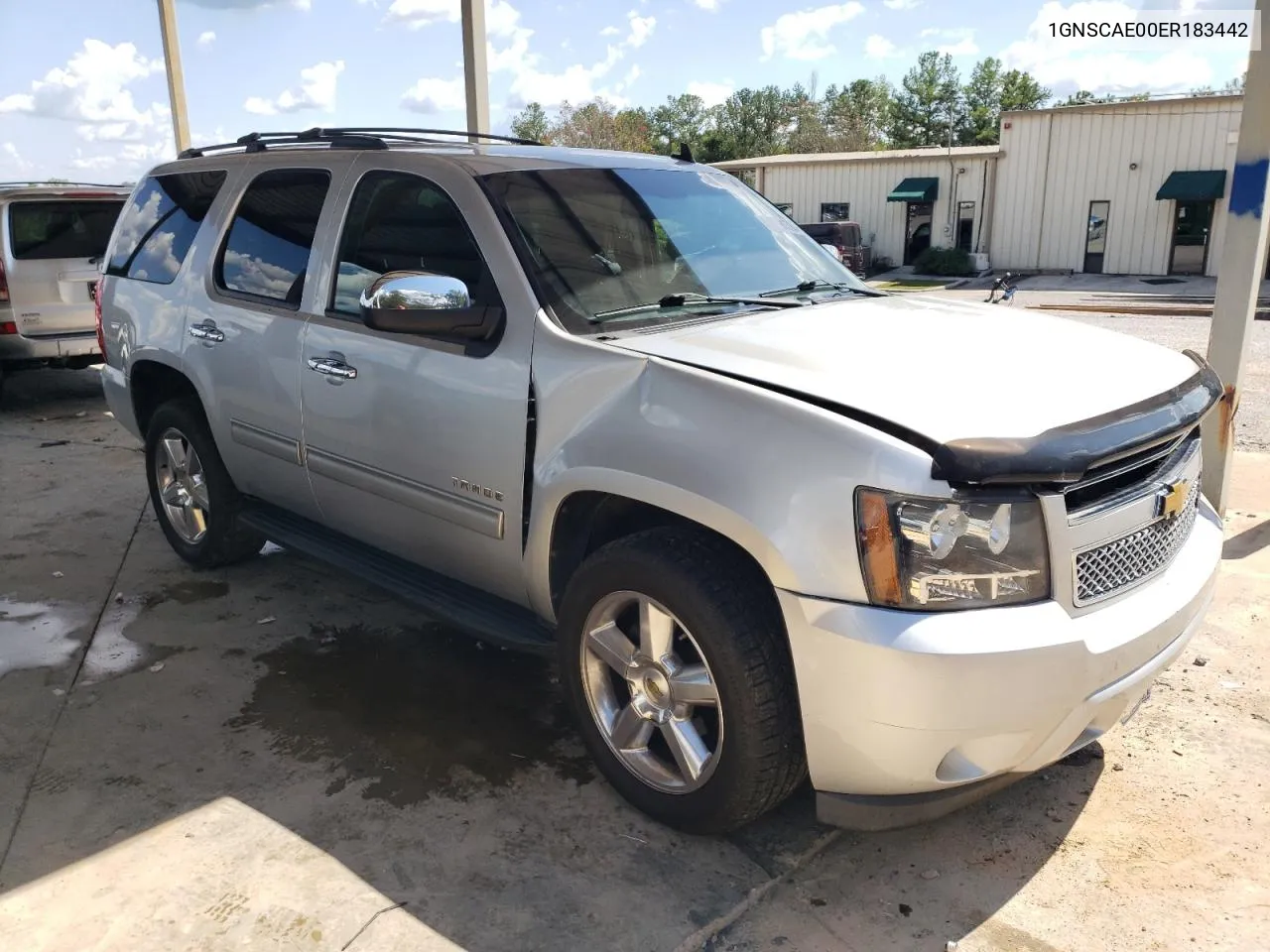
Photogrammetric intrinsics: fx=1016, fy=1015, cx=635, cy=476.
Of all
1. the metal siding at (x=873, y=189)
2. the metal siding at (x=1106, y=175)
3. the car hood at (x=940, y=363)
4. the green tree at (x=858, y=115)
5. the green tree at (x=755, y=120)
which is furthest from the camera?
the green tree at (x=755, y=120)

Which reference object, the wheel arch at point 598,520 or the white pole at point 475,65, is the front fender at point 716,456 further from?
the white pole at point 475,65

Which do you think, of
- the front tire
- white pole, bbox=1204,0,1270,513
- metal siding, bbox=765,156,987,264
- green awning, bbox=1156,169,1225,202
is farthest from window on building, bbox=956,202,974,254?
the front tire

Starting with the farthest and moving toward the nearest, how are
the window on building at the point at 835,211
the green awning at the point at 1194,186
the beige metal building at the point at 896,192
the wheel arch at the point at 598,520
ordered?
1. the window on building at the point at 835,211
2. the beige metal building at the point at 896,192
3. the green awning at the point at 1194,186
4. the wheel arch at the point at 598,520

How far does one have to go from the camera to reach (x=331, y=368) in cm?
373

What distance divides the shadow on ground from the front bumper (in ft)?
1.37

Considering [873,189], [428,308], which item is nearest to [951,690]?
[428,308]

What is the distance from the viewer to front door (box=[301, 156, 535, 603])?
3.18m

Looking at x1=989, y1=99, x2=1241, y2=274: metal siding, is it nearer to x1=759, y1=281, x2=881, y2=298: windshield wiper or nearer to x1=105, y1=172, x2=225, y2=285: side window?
x1=759, y1=281, x2=881, y2=298: windshield wiper

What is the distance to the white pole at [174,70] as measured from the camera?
38.8 ft

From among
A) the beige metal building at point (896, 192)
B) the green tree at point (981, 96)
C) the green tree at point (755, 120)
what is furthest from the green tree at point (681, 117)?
the beige metal building at point (896, 192)

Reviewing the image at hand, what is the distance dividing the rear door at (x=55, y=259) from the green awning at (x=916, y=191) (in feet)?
94.7

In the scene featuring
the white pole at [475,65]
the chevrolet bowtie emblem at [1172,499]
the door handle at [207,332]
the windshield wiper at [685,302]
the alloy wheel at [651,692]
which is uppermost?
the white pole at [475,65]

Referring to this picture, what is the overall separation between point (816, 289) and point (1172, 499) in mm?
1521

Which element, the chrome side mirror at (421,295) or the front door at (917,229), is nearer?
the chrome side mirror at (421,295)
